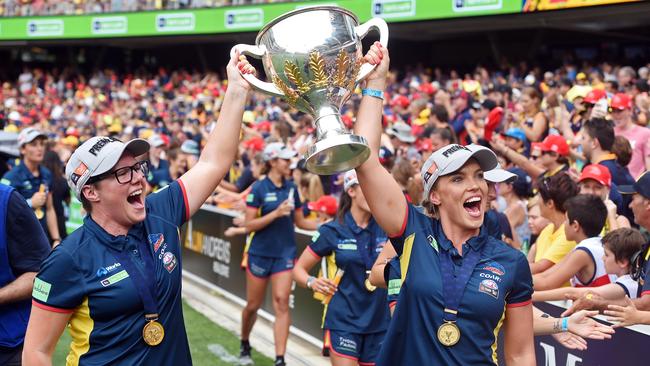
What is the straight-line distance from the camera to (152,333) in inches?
140

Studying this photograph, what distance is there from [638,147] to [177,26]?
22.5 m

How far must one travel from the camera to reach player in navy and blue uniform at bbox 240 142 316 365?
8.64 m

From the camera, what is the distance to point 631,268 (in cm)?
520

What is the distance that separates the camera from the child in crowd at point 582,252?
5.45 meters

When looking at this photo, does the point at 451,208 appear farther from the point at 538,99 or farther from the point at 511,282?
the point at 538,99

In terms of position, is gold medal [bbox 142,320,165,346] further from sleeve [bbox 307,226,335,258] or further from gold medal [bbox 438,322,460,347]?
sleeve [bbox 307,226,335,258]

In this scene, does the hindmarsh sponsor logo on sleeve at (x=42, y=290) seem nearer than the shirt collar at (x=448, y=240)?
Yes

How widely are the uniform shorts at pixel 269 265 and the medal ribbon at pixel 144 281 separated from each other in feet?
16.7

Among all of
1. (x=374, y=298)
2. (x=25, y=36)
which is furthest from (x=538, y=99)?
(x=25, y=36)

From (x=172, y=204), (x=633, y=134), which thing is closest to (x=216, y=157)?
(x=172, y=204)

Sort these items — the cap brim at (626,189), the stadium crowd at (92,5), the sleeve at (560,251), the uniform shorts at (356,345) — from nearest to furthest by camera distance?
the sleeve at (560,251)
the uniform shorts at (356,345)
the cap brim at (626,189)
the stadium crowd at (92,5)

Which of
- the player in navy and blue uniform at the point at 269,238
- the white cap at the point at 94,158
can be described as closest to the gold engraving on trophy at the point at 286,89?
the white cap at the point at 94,158

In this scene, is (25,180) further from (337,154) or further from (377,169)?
(337,154)

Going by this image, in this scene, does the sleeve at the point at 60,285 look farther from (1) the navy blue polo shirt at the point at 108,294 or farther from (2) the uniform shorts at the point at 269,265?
(2) the uniform shorts at the point at 269,265
